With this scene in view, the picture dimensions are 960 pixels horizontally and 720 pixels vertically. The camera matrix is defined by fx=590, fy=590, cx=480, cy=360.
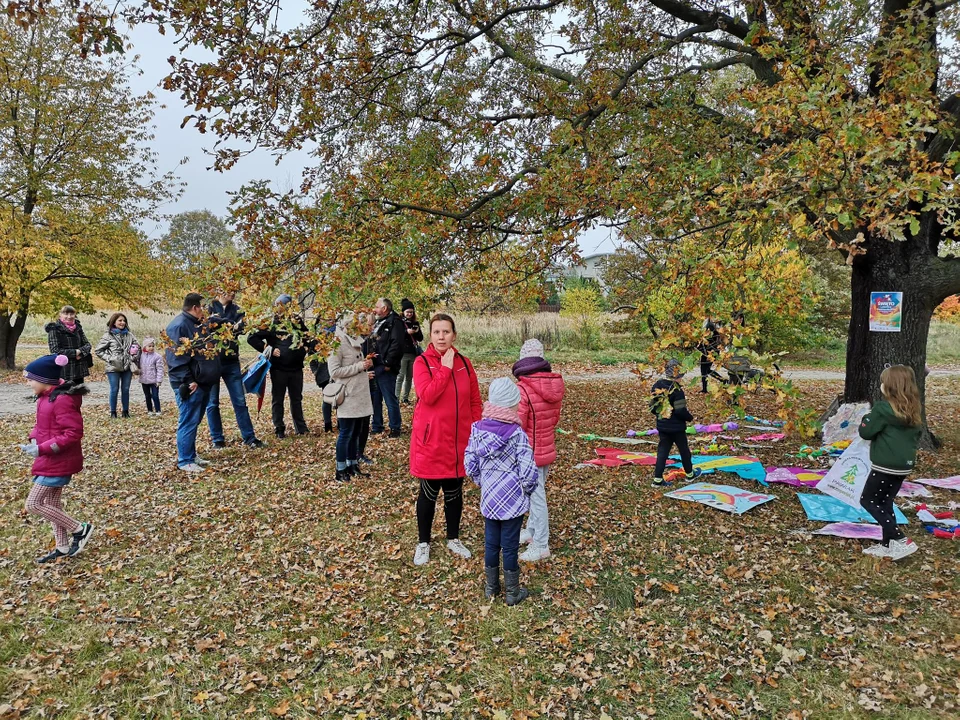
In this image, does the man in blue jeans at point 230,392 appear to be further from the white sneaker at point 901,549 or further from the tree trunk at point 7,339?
the tree trunk at point 7,339

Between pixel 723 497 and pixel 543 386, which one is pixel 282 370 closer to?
pixel 543 386

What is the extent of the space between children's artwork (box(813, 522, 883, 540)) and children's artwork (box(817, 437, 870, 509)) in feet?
0.95

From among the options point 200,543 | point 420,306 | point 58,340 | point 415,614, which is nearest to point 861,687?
point 415,614

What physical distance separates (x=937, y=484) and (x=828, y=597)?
10.5ft

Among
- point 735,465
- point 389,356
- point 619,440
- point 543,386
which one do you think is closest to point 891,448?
point 735,465

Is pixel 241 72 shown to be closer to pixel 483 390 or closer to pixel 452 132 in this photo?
pixel 452 132

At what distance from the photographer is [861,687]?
10.7 feet

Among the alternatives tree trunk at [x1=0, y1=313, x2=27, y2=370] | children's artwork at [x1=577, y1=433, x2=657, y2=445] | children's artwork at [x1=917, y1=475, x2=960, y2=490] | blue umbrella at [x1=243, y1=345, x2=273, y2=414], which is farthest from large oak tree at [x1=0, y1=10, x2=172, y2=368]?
children's artwork at [x1=917, y1=475, x2=960, y2=490]

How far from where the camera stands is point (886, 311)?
724 cm

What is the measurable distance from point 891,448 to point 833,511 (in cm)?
117

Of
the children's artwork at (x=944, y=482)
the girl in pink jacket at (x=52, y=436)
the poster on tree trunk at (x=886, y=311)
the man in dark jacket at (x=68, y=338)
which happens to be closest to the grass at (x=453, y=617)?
the children's artwork at (x=944, y=482)

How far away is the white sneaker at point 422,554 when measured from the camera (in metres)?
4.62

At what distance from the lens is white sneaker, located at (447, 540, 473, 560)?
15.4 ft

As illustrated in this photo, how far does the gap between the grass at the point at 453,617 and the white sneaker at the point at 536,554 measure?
105 mm
